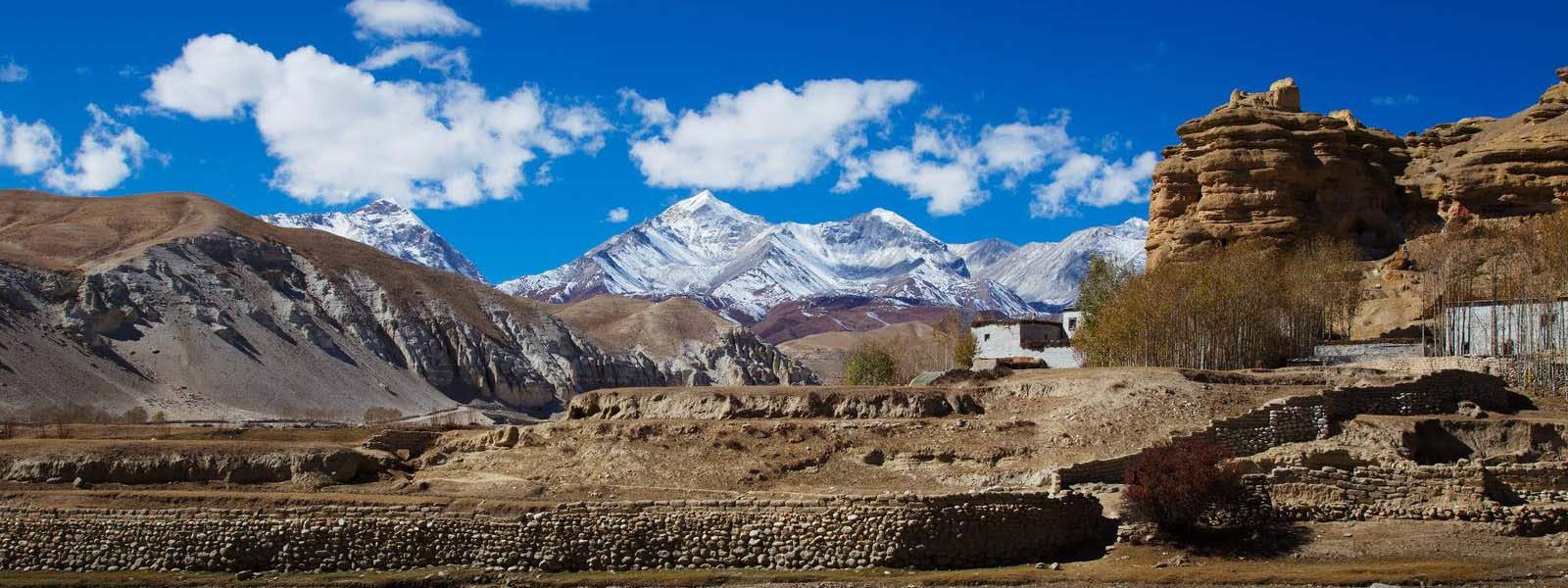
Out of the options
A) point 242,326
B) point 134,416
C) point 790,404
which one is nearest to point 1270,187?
point 790,404

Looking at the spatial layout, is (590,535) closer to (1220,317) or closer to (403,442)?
(403,442)

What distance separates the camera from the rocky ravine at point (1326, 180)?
6950 centimetres

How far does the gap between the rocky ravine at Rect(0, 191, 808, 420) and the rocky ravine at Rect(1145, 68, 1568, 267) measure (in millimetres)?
51234

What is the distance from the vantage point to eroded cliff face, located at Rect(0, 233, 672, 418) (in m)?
76.5

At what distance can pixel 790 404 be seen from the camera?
35.7 m

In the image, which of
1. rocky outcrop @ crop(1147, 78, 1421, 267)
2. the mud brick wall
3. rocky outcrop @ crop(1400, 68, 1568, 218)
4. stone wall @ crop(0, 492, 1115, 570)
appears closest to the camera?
stone wall @ crop(0, 492, 1115, 570)

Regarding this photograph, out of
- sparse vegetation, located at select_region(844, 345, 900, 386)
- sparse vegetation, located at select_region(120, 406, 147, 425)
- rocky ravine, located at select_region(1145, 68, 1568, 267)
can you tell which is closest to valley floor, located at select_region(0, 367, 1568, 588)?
sparse vegetation, located at select_region(120, 406, 147, 425)

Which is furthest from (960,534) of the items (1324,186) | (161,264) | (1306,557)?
(161,264)

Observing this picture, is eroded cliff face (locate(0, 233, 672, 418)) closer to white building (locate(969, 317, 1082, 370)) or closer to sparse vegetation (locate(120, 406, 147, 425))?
sparse vegetation (locate(120, 406, 147, 425))

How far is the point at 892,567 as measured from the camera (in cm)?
2350

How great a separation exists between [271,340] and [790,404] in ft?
213

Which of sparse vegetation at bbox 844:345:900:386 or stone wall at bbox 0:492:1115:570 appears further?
sparse vegetation at bbox 844:345:900:386

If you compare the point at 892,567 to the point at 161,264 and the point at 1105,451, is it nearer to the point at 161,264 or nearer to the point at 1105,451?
the point at 1105,451

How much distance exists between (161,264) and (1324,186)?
250 feet
